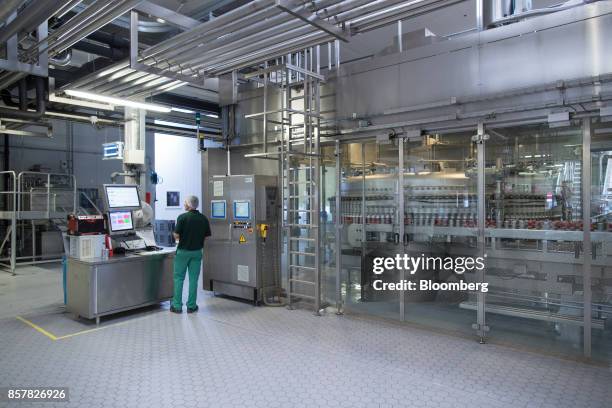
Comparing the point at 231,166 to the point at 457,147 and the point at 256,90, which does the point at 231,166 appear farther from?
the point at 457,147

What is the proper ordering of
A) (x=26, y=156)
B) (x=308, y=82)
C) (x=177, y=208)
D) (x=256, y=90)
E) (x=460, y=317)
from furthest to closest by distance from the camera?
(x=177, y=208), (x=26, y=156), (x=256, y=90), (x=308, y=82), (x=460, y=317)

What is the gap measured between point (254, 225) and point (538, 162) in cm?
359

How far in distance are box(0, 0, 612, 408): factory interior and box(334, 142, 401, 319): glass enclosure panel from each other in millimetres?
31

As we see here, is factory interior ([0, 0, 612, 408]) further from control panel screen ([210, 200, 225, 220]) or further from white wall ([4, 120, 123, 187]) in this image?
white wall ([4, 120, 123, 187])

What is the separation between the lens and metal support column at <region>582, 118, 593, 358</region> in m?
3.67

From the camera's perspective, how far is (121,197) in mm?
5438

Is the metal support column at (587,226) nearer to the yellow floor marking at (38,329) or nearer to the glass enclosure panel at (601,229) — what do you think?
the glass enclosure panel at (601,229)

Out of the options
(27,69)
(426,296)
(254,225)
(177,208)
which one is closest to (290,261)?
(254,225)

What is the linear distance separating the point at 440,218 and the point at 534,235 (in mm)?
1106

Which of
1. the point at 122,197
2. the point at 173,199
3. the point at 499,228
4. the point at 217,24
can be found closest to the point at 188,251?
the point at 122,197

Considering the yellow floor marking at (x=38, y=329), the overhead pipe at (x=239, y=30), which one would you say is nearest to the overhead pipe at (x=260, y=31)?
the overhead pipe at (x=239, y=30)

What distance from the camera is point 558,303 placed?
4.61 meters

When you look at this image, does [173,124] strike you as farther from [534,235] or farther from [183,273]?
[534,235]

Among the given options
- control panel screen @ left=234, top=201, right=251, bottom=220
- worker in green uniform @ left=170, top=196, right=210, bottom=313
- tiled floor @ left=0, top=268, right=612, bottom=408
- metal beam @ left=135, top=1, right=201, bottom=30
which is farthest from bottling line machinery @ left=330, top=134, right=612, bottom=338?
metal beam @ left=135, top=1, right=201, bottom=30
